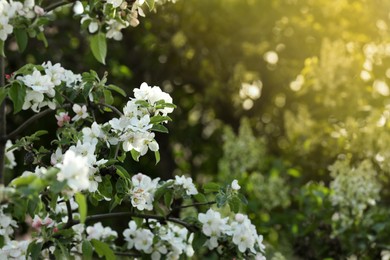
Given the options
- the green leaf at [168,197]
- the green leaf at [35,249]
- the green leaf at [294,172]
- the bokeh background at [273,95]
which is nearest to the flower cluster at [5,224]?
the green leaf at [35,249]

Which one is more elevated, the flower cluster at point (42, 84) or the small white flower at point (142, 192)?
the flower cluster at point (42, 84)

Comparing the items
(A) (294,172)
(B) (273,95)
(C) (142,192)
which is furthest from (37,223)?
(B) (273,95)

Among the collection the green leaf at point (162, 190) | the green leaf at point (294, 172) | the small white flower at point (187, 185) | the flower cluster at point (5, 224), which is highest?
the small white flower at point (187, 185)

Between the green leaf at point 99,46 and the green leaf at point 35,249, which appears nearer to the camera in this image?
the green leaf at point 35,249

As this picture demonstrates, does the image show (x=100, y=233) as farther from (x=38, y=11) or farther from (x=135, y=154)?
(x=38, y=11)

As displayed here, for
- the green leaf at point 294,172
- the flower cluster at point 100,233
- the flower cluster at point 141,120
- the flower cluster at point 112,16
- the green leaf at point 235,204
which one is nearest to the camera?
the flower cluster at point 141,120

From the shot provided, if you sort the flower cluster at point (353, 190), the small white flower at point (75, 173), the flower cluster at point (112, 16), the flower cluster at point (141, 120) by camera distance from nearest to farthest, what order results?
the small white flower at point (75, 173) → the flower cluster at point (141, 120) → the flower cluster at point (112, 16) → the flower cluster at point (353, 190)

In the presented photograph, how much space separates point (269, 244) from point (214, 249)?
43.8 inches

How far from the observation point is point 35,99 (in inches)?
86.0

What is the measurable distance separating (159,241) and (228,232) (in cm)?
25

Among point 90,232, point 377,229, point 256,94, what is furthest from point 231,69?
point 90,232

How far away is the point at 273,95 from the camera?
480 centimetres

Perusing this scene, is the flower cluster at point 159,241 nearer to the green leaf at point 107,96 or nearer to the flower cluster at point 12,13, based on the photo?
the green leaf at point 107,96

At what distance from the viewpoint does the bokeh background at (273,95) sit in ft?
11.2
